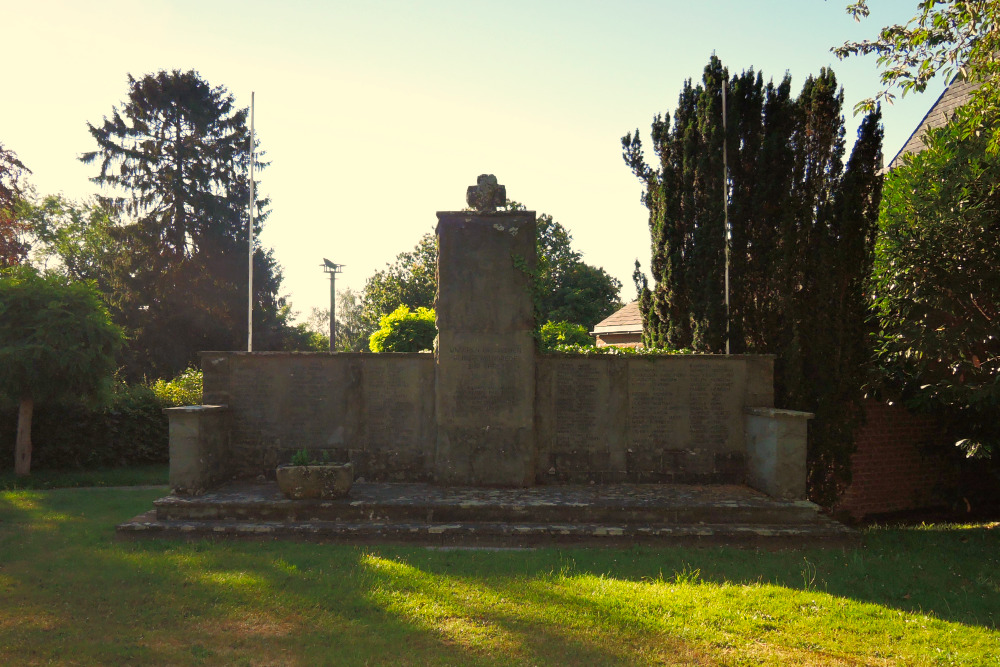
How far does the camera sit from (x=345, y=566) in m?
6.24

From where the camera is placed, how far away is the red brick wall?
404 inches

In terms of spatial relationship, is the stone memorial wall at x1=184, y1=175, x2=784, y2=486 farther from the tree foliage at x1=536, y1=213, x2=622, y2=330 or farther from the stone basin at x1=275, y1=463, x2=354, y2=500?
the tree foliage at x1=536, y1=213, x2=622, y2=330

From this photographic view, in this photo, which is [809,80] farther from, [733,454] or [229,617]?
[229,617]

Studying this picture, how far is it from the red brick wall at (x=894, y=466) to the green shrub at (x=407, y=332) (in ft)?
35.6

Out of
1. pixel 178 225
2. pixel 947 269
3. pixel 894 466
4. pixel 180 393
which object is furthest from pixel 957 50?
pixel 178 225

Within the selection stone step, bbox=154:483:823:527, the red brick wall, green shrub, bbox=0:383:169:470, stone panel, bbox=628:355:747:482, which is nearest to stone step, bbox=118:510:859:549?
stone step, bbox=154:483:823:527

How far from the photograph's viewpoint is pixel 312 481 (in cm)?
771

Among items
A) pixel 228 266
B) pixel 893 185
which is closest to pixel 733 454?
pixel 893 185

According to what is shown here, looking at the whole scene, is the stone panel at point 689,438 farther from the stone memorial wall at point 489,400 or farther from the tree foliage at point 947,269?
the tree foliage at point 947,269

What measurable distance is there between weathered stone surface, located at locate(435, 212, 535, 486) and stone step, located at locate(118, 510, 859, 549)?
4.47 ft

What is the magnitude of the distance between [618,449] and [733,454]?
149 centimetres

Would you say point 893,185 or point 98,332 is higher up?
point 893,185

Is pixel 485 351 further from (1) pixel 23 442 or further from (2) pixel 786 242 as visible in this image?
(1) pixel 23 442

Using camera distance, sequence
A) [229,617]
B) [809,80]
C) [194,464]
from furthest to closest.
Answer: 1. [809,80]
2. [194,464]
3. [229,617]
